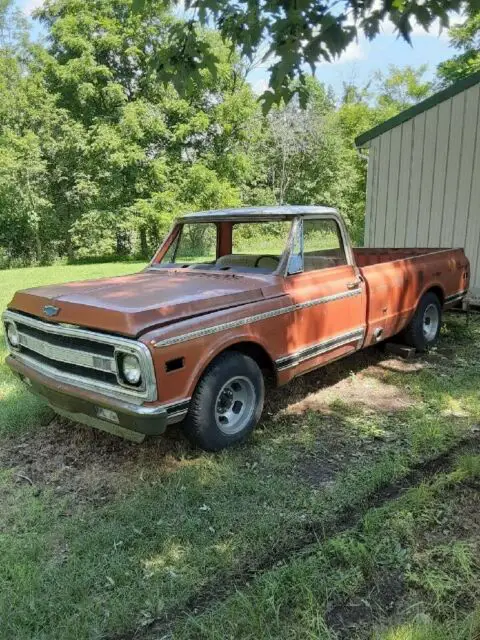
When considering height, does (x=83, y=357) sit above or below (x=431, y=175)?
below

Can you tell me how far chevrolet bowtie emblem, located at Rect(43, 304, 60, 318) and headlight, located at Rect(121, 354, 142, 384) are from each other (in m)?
0.78

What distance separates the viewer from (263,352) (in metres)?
4.03

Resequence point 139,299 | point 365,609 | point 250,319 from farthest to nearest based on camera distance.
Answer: point 250,319 → point 139,299 → point 365,609

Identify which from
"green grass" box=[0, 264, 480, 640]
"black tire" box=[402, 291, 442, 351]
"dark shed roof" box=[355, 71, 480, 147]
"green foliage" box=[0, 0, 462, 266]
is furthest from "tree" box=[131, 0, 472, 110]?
"green foliage" box=[0, 0, 462, 266]

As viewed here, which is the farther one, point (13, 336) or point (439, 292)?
point (439, 292)

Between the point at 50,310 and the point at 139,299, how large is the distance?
0.65 metres

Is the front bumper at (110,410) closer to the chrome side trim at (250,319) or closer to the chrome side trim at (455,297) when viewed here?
the chrome side trim at (250,319)

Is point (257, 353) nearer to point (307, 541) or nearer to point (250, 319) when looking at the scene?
point (250, 319)

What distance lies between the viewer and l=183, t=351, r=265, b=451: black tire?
355 cm

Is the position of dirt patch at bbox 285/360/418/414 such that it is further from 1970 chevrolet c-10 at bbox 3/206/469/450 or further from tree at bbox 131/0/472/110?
tree at bbox 131/0/472/110

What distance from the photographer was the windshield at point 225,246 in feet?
15.6

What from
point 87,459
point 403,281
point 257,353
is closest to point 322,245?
point 403,281

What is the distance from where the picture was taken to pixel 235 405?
3.97 meters

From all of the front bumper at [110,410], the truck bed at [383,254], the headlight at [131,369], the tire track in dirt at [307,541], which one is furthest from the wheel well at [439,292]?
the headlight at [131,369]
